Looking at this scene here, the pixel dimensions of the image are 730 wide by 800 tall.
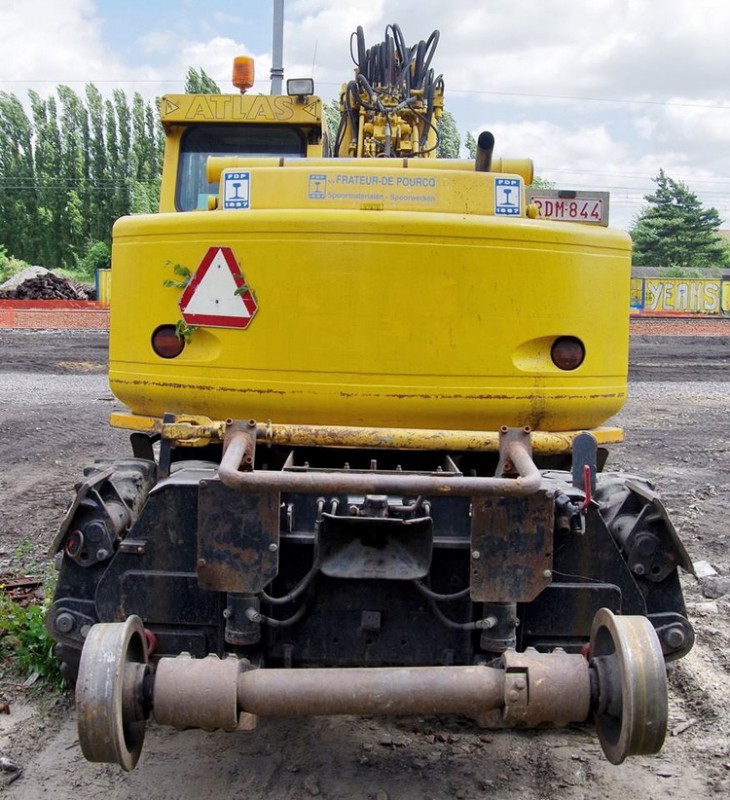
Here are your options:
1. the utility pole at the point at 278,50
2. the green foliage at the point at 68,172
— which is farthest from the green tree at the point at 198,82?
the utility pole at the point at 278,50

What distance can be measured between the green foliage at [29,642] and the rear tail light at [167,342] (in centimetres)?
146

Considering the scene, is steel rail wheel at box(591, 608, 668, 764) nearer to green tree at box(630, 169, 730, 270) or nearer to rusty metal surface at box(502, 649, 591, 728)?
rusty metal surface at box(502, 649, 591, 728)

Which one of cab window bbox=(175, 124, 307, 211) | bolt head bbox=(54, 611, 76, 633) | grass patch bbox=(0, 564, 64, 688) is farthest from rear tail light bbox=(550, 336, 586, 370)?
cab window bbox=(175, 124, 307, 211)

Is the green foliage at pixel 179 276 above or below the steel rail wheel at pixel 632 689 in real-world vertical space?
above

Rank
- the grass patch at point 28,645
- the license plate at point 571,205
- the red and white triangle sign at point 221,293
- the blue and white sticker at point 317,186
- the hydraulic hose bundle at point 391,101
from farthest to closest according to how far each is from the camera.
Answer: the hydraulic hose bundle at point 391,101, the grass patch at point 28,645, the license plate at point 571,205, the blue and white sticker at point 317,186, the red and white triangle sign at point 221,293

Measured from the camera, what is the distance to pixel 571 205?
4.08 metres

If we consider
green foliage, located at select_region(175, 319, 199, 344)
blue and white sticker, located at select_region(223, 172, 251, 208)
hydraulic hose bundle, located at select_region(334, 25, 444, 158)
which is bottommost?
green foliage, located at select_region(175, 319, 199, 344)

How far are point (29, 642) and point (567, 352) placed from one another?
3.00 meters

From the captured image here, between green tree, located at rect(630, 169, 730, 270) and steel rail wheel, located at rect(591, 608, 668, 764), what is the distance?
1893 inches

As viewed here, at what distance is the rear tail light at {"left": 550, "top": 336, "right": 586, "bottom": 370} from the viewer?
376 cm

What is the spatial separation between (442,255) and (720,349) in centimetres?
2053

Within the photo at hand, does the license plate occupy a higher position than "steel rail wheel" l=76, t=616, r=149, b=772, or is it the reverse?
the license plate

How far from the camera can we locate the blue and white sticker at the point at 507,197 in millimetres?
3906

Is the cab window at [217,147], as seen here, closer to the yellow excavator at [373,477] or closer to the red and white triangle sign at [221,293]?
the yellow excavator at [373,477]
